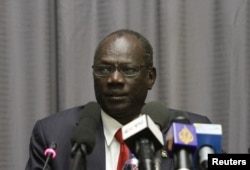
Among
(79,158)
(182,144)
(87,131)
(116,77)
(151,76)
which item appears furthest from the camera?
(151,76)

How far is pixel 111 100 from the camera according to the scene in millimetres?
1722

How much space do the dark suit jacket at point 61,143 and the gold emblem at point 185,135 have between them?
688 millimetres

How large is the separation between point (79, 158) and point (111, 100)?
0.70 meters

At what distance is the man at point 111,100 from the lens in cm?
172

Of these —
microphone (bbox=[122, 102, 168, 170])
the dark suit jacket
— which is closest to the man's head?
the dark suit jacket

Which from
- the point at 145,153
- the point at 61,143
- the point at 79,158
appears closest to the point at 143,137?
the point at 145,153

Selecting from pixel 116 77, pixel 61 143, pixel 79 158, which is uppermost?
pixel 116 77

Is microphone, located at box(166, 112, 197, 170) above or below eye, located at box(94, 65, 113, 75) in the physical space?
below

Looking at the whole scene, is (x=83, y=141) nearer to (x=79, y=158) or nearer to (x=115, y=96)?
(x=79, y=158)

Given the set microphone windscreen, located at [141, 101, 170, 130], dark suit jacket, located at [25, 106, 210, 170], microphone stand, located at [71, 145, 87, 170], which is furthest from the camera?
dark suit jacket, located at [25, 106, 210, 170]

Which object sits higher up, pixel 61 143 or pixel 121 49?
pixel 121 49

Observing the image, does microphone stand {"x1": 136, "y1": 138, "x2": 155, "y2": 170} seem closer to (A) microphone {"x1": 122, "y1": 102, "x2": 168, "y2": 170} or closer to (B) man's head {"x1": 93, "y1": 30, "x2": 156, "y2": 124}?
(A) microphone {"x1": 122, "y1": 102, "x2": 168, "y2": 170}

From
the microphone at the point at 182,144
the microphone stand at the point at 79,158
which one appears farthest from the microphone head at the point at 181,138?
the microphone stand at the point at 79,158

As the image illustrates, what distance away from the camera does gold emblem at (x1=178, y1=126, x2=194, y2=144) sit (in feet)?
3.05
